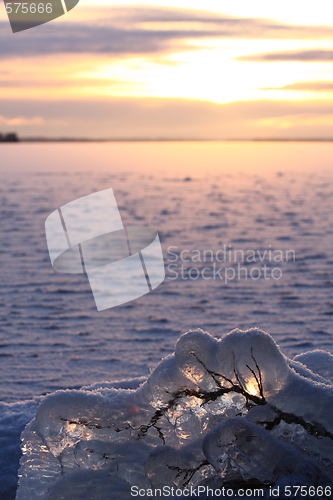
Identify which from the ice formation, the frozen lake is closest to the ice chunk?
the ice formation

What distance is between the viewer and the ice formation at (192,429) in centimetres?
221

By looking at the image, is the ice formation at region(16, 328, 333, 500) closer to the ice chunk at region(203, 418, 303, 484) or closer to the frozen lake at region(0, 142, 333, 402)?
the ice chunk at region(203, 418, 303, 484)

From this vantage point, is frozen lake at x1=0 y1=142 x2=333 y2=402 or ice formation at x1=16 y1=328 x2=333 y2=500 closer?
ice formation at x1=16 y1=328 x2=333 y2=500

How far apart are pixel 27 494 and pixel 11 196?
18.4 meters

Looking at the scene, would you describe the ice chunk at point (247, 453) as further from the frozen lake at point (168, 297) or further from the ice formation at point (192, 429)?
the frozen lake at point (168, 297)

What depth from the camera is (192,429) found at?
2459 millimetres

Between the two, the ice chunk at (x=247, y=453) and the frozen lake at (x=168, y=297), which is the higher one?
the ice chunk at (x=247, y=453)

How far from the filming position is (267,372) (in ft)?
7.82

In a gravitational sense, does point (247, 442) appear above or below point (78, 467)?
above

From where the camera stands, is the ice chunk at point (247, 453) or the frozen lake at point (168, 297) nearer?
the ice chunk at point (247, 453)

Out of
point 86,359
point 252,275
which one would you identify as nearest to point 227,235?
point 252,275

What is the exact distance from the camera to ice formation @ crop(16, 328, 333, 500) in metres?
2.21

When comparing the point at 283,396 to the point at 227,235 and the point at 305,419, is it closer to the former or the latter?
the point at 305,419

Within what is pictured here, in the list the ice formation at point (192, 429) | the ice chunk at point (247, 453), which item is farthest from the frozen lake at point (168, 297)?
the ice chunk at point (247, 453)
